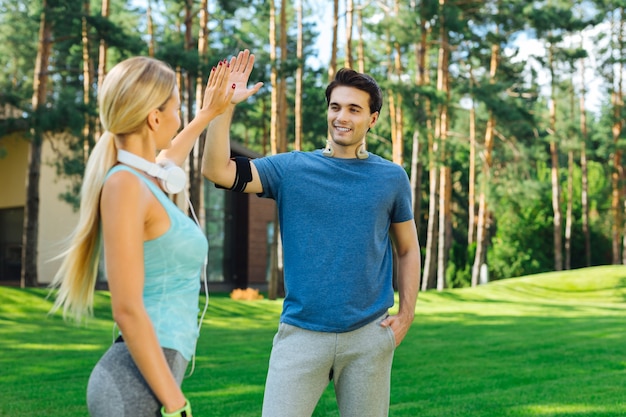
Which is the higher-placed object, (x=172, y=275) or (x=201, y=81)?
(x=201, y=81)

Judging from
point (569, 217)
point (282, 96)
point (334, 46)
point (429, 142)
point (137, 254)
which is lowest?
point (137, 254)

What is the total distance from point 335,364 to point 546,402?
16.4 ft

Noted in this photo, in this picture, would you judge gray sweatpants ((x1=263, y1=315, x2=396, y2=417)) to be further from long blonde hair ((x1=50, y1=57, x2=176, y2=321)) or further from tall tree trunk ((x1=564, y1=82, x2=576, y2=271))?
tall tree trunk ((x1=564, y1=82, x2=576, y2=271))

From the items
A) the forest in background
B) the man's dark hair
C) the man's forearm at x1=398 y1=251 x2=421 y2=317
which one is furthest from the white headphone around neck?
the forest in background

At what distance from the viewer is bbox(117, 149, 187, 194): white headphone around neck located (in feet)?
7.35

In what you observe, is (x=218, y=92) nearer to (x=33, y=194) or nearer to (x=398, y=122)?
(x=33, y=194)

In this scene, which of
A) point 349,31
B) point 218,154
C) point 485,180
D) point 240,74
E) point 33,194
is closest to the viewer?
point 240,74

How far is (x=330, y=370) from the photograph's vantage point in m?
3.55

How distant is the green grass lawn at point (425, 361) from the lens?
785 centimetres

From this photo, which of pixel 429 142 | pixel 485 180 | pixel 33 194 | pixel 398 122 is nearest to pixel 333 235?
pixel 33 194

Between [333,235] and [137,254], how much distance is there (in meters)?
1.46

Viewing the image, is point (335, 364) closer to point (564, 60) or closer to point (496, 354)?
point (496, 354)

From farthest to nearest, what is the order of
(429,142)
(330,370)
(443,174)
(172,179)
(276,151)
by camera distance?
(443,174), (429,142), (276,151), (330,370), (172,179)

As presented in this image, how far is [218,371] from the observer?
10164 mm
